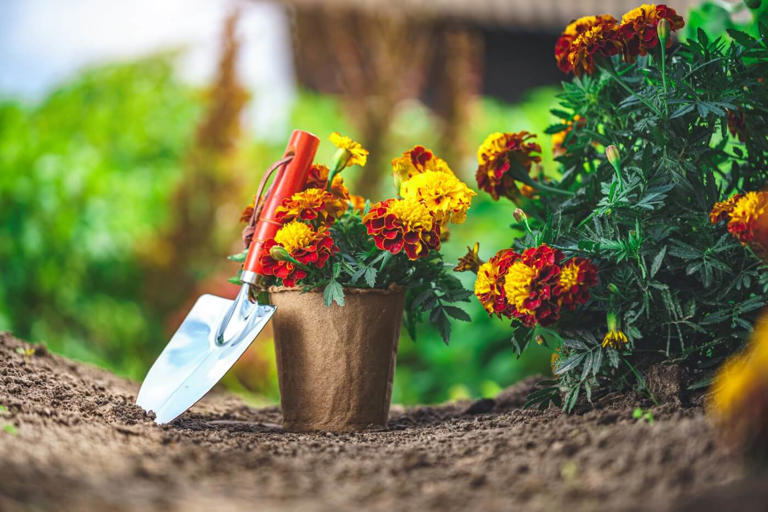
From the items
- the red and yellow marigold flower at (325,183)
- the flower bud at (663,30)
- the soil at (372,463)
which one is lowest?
the soil at (372,463)

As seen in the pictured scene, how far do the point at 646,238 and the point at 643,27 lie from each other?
0.42 m

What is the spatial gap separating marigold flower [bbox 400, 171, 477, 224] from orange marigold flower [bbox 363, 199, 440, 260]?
0.02m

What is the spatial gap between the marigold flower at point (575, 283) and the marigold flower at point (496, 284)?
104 millimetres

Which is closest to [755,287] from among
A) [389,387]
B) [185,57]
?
[389,387]

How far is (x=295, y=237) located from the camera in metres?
1.37

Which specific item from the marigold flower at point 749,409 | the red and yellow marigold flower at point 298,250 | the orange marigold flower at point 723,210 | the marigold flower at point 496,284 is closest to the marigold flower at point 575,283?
the marigold flower at point 496,284

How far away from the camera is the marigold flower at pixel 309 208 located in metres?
1.42

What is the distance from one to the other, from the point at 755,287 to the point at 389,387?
763mm

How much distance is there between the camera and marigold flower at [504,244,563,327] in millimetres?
1200

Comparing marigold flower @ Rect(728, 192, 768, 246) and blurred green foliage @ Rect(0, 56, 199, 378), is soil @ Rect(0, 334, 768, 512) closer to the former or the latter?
marigold flower @ Rect(728, 192, 768, 246)

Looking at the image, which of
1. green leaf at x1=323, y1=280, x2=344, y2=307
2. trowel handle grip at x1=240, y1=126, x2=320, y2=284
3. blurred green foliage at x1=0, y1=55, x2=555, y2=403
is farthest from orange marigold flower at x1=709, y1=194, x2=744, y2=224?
blurred green foliage at x1=0, y1=55, x2=555, y2=403

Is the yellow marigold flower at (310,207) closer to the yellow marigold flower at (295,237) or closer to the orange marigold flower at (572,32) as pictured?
the yellow marigold flower at (295,237)

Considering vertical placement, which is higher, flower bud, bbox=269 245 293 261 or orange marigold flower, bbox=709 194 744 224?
flower bud, bbox=269 245 293 261

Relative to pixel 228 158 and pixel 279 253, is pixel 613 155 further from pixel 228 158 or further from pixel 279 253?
pixel 228 158
